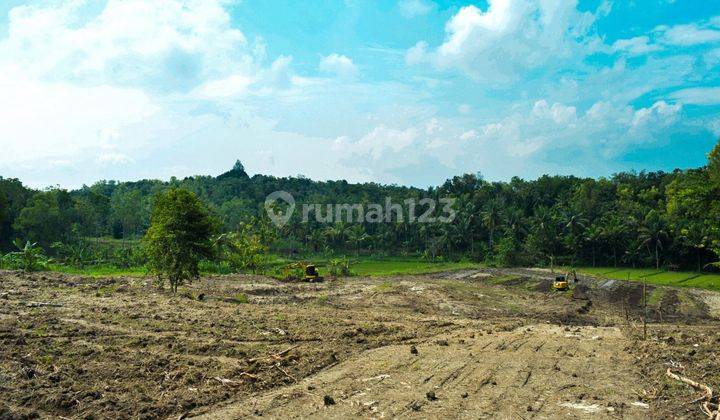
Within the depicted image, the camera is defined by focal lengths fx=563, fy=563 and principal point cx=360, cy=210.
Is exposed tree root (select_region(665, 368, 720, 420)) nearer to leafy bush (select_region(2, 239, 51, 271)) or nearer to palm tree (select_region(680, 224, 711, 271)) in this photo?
leafy bush (select_region(2, 239, 51, 271))

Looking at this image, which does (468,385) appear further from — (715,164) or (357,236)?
(357,236)

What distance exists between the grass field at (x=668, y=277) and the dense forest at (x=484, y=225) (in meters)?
2.08

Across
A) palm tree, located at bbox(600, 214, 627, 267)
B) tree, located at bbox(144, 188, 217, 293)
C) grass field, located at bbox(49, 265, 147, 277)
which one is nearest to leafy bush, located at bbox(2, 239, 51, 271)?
grass field, located at bbox(49, 265, 147, 277)

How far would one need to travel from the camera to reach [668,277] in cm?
6009

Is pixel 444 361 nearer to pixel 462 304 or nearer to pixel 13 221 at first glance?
pixel 462 304

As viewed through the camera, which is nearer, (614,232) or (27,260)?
(27,260)

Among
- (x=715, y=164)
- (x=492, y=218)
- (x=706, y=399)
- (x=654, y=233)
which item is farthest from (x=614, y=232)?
(x=706, y=399)

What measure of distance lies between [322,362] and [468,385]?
3712mm

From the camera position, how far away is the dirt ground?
1065cm

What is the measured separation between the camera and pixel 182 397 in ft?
35.7

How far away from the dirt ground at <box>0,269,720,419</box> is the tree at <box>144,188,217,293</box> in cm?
305

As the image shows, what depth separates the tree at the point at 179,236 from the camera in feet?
94.7

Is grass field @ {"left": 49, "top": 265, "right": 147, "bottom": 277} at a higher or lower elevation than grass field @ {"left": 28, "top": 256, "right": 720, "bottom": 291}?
higher

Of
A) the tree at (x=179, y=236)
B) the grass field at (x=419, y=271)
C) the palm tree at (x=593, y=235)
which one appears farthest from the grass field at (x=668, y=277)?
the tree at (x=179, y=236)
